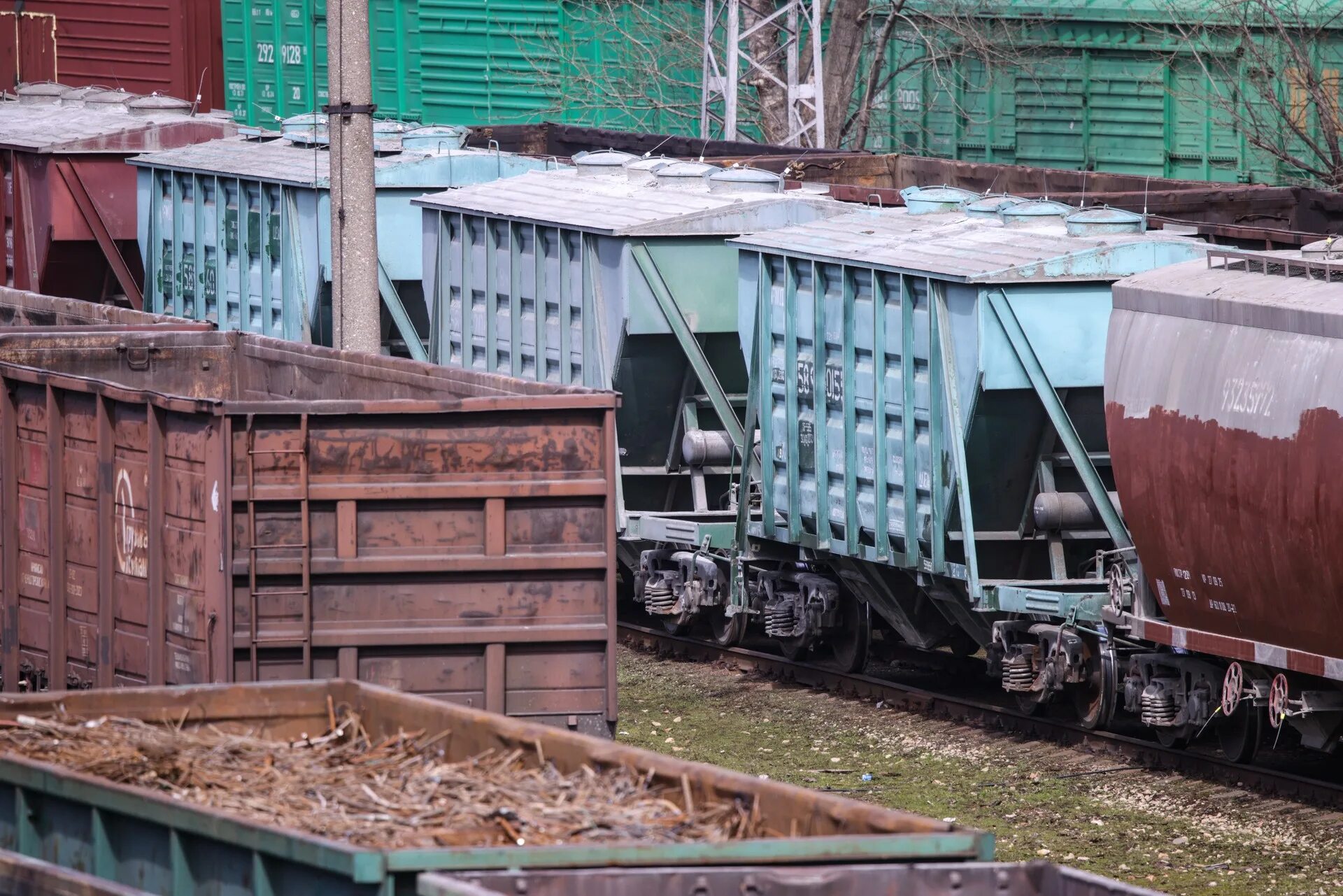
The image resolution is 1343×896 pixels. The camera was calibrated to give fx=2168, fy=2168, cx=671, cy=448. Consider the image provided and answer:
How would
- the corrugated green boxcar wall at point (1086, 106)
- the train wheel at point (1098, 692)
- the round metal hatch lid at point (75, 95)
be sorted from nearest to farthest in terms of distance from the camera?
the train wheel at point (1098, 692)
the corrugated green boxcar wall at point (1086, 106)
the round metal hatch lid at point (75, 95)

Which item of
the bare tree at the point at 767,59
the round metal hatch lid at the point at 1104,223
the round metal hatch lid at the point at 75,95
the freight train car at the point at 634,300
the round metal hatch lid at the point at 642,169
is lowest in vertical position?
the freight train car at the point at 634,300

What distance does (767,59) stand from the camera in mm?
30516

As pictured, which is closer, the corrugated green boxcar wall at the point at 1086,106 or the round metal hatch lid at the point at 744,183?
the round metal hatch lid at the point at 744,183

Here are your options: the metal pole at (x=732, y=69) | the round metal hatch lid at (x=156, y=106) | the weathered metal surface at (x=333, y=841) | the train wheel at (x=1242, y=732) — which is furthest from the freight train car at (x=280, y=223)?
the weathered metal surface at (x=333, y=841)

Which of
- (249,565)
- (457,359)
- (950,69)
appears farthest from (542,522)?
(950,69)

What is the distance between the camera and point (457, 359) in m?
18.4

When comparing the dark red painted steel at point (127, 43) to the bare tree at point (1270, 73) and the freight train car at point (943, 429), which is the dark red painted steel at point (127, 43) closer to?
the bare tree at point (1270, 73)

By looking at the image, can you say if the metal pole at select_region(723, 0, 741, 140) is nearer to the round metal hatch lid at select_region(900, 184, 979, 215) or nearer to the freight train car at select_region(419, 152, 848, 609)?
the freight train car at select_region(419, 152, 848, 609)

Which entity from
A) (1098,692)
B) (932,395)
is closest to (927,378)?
(932,395)

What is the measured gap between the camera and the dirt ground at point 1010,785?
10.6m

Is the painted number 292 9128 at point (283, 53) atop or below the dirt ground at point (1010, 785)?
atop

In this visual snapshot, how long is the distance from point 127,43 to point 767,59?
13.3 m

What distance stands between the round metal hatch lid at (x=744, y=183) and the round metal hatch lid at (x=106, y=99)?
12511 mm

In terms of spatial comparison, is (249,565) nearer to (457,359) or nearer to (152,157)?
(457,359)
